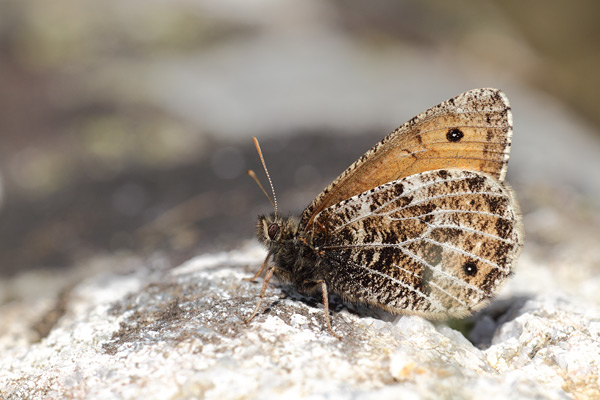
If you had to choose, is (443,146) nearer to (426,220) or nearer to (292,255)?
(426,220)

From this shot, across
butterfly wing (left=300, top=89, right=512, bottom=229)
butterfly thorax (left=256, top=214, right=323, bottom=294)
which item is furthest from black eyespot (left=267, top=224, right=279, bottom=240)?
butterfly wing (left=300, top=89, right=512, bottom=229)

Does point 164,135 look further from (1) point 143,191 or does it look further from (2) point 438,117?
(2) point 438,117

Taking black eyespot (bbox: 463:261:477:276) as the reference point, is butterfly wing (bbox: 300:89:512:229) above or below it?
above

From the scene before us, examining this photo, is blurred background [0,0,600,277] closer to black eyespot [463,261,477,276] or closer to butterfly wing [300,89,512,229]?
butterfly wing [300,89,512,229]

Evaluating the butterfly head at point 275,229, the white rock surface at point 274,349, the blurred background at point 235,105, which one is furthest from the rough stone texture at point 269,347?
the blurred background at point 235,105

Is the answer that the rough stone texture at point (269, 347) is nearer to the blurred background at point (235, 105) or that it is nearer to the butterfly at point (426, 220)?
the butterfly at point (426, 220)

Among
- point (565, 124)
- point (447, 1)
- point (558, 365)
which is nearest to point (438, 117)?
point (558, 365)
